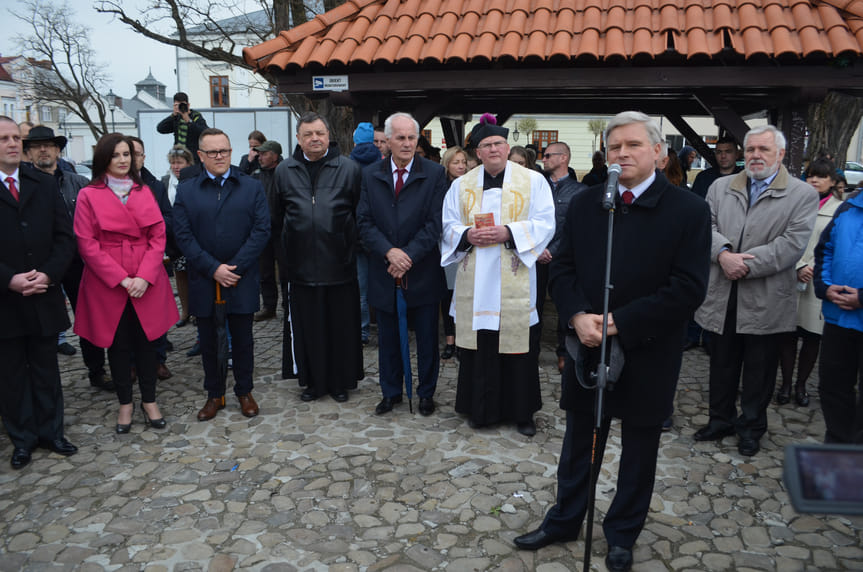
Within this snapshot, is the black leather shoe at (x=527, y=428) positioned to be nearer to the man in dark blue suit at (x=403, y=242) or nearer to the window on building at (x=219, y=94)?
the man in dark blue suit at (x=403, y=242)

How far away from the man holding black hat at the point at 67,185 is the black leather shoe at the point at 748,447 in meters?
4.91

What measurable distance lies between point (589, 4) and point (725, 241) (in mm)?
3551

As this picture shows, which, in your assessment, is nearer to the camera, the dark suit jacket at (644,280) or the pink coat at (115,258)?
the dark suit jacket at (644,280)

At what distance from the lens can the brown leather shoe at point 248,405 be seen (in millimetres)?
4918

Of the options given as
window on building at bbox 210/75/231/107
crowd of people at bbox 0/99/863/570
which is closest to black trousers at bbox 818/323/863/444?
crowd of people at bbox 0/99/863/570

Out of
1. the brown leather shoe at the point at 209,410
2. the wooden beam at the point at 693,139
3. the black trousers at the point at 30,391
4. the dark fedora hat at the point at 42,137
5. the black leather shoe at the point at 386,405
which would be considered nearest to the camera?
the black trousers at the point at 30,391

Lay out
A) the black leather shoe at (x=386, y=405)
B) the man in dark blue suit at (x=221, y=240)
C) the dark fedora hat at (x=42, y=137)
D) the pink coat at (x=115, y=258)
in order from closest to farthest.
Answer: the pink coat at (x=115, y=258), the man in dark blue suit at (x=221, y=240), the black leather shoe at (x=386, y=405), the dark fedora hat at (x=42, y=137)

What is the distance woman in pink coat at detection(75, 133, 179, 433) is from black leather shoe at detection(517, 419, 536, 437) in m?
2.57

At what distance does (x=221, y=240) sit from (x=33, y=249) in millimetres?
1175

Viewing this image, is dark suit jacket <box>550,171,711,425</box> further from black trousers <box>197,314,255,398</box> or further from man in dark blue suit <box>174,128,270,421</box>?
black trousers <box>197,314,255,398</box>

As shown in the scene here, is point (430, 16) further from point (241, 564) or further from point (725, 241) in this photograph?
point (241, 564)

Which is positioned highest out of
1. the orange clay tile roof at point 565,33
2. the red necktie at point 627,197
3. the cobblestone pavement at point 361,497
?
the orange clay tile roof at point 565,33

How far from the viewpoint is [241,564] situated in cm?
306

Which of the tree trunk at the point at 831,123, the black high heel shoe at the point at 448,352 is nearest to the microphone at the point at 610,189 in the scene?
the black high heel shoe at the point at 448,352
